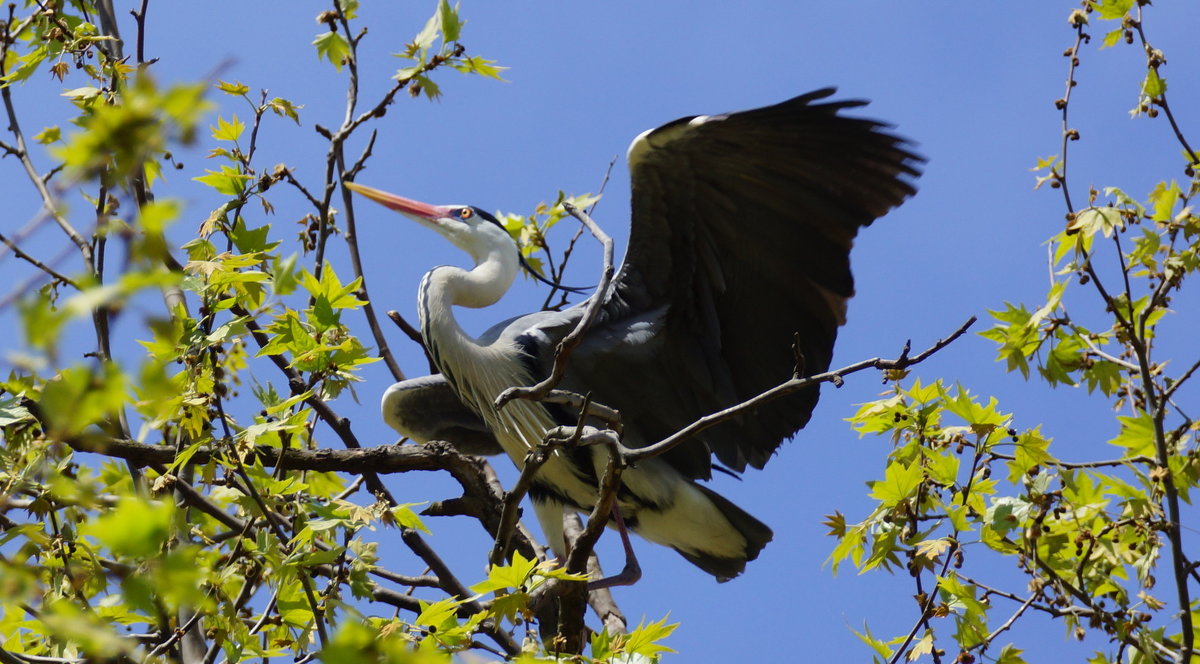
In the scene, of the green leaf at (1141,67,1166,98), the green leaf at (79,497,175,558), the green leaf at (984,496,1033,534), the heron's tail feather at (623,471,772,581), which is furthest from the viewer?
the heron's tail feather at (623,471,772,581)

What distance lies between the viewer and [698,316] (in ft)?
13.1

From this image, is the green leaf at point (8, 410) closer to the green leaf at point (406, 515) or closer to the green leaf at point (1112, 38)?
the green leaf at point (406, 515)

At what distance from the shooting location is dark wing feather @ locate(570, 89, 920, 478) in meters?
3.70

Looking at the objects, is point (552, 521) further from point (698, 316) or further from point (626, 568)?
point (698, 316)

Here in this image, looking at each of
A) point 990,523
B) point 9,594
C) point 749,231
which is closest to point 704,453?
point 749,231

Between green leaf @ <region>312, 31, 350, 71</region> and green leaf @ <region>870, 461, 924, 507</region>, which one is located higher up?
green leaf @ <region>312, 31, 350, 71</region>

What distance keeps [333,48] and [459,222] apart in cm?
85

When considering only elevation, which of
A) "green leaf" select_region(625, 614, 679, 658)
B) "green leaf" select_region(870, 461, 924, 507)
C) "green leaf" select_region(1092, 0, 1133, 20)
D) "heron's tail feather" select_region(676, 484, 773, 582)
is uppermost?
"green leaf" select_region(1092, 0, 1133, 20)

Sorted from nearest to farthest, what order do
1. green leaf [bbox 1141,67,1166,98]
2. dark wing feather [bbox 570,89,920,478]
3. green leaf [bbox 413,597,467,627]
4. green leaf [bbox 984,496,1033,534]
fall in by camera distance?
green leaf [bbox 413,597,467,627] < green leaf [bbox 984,496,1033,534] < green leaf [bbox 1141,67,1166,98] < dark wing feather [bbox 570,89,920,478]

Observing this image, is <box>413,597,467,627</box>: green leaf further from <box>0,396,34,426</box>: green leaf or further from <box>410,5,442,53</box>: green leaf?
<box>410,5,442,53</box>: green leaf

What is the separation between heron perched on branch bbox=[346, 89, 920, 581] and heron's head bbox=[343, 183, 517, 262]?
48 mm

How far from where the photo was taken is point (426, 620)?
2.38m

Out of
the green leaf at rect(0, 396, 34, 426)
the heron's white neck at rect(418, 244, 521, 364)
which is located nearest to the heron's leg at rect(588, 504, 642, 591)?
the heron's white neck at rect(418, 244, 521, 364)

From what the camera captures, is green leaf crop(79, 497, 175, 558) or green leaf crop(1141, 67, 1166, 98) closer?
green leaf crop(79, 497, 175, 558)
